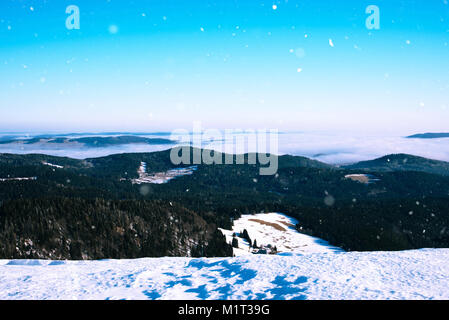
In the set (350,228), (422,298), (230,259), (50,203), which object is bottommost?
(350,228)

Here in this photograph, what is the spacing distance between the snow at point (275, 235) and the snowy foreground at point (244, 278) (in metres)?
78.9

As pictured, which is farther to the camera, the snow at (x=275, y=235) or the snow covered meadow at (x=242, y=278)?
the snow at (x=275, y=235)

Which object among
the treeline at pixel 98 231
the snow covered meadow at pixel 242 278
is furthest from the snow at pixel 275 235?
the snow covered meadow at pixel 242 278

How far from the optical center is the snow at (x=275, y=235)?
353 feet

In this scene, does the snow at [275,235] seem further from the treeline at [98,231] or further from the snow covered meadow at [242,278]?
the snow covered meadow at [242,278]

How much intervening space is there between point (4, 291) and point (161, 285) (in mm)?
6916

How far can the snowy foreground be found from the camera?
1195 cm

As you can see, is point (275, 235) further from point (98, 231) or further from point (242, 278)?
point (242, 278)

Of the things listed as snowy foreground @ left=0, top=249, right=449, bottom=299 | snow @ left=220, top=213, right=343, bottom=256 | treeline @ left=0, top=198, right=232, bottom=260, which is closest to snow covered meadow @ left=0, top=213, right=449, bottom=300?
snowy foreground @ left=0, top=249, right=449, bottom=299
